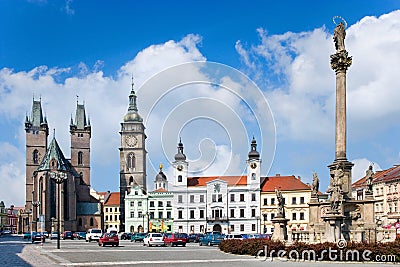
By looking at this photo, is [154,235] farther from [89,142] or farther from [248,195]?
[89,142]

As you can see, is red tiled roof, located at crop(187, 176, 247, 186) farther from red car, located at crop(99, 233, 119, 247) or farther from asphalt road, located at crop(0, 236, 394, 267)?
asphalt road, located at crop(0, 236, 394, 267)

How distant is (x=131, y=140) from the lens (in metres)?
137

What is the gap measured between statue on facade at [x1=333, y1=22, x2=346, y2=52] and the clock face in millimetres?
106358

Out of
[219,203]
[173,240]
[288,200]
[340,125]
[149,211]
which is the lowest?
[149,211]

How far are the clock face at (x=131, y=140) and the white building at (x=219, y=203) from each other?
34057 mm

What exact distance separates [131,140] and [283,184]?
4810cm

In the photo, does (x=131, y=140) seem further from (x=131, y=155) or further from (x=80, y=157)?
(x=80, y=157)

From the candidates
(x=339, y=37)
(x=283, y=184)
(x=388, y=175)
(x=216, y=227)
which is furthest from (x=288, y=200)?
(x=339, y=37)

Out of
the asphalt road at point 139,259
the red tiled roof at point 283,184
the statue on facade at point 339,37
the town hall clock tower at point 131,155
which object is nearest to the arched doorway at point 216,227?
the red tiled roof at point 283,184

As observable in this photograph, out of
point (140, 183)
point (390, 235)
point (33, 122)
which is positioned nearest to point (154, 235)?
point (390, 235)

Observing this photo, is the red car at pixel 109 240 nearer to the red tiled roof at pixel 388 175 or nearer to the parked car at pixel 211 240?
the parked car at pixel 211 240

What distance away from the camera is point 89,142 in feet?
482

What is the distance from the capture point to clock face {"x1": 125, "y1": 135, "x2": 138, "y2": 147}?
5394 inches

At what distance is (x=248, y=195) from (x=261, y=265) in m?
79.2
